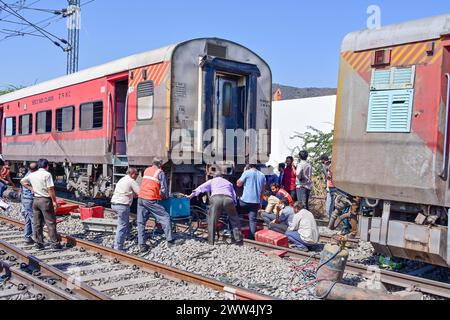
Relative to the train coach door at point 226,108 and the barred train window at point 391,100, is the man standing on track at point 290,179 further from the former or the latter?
the barred train window at point 391,100

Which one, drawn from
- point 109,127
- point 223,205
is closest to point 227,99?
point 109,127

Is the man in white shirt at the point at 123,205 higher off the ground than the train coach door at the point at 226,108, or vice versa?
the train coach door at the point at 226,108

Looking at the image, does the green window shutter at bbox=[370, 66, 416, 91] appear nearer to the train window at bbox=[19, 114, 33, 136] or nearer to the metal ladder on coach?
the metal ladder on coach

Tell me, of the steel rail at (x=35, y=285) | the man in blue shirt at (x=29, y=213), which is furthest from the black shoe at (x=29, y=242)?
the steel rail at (x=35, y=285)

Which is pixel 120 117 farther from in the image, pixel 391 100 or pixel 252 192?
pixel 391 100

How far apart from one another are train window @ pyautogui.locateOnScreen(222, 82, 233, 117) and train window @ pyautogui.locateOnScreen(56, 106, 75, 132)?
476 centimetres

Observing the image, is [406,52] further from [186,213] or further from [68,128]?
[68,128]

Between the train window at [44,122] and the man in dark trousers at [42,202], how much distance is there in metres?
6.85

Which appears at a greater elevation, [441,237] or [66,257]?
[441,237]

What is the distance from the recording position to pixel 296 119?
63.7ft

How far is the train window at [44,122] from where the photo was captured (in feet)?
48.5
